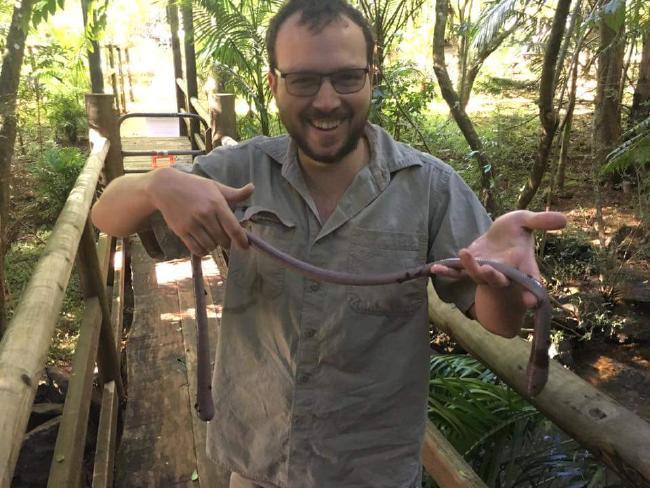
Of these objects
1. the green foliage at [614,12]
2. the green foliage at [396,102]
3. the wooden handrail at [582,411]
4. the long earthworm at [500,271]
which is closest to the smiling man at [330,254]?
the long earthworm at [500,271]

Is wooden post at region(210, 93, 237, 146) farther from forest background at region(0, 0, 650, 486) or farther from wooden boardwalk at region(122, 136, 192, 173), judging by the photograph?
wooden boardwalk at region(122, 136, 192, 173)

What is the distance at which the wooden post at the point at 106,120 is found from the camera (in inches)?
177

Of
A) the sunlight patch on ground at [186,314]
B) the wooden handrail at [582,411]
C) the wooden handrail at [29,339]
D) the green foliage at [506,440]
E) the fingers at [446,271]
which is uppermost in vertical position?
the fingers at [446,271]

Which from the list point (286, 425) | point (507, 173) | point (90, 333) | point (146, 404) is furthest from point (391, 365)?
point (507, 173)

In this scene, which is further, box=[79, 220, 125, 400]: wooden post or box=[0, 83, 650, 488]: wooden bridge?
box=[79, 220, 125, 400]: wooden post

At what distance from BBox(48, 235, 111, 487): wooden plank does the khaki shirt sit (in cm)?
69

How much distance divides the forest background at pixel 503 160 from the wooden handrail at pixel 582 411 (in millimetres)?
568

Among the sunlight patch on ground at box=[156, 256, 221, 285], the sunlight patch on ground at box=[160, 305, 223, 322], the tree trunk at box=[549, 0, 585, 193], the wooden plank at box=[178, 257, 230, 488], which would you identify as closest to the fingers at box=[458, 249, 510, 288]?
the wooden plank at box=[178, 257, 230, 488]

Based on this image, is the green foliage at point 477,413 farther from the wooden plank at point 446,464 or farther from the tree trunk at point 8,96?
the tree trunk at point 8,96

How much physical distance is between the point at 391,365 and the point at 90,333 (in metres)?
1.56

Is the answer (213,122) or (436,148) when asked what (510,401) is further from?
(436,148)

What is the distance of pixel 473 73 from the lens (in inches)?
349

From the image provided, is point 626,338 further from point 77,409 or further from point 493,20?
point 77,409

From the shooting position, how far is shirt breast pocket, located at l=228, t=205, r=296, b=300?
4.54 ft
